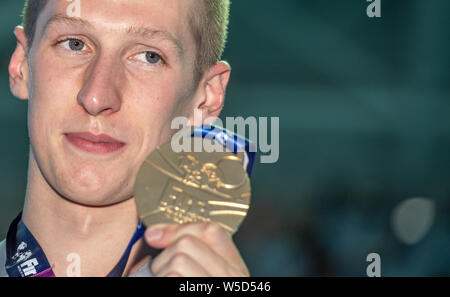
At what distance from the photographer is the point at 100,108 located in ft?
7.64

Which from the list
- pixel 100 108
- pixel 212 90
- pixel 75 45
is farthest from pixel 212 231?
pixel 212 90

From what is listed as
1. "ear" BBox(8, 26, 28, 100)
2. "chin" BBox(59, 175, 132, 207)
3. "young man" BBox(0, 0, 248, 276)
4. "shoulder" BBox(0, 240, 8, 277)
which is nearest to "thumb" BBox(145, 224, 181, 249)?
"young man" BBox(0, 0, 248, 276)

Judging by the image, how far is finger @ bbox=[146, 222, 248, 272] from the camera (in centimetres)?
198

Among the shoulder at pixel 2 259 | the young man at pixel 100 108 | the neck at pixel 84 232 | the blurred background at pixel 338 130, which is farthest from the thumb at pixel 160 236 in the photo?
the blurred background at pixel 338 130

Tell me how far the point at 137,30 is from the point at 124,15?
69 millimetres

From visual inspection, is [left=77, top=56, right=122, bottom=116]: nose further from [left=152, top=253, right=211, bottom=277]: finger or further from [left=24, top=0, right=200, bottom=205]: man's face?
[left=152, top=253, right=211, bottom=277]: finger

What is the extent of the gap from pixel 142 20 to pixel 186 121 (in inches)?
18.6

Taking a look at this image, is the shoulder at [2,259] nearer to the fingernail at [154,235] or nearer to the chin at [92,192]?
the chin at [92,192]

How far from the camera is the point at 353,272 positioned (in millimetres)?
6703

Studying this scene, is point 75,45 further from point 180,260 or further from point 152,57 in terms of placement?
point 180,260

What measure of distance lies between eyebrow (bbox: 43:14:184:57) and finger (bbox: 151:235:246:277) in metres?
0.84

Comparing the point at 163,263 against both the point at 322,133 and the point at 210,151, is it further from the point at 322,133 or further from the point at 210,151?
the point at 322,133

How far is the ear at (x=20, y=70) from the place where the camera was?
109 inches
